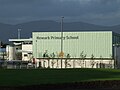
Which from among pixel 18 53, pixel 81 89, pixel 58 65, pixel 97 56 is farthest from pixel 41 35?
pixel 81 89

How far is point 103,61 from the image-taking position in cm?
10219

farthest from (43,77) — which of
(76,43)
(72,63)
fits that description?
(76,43)

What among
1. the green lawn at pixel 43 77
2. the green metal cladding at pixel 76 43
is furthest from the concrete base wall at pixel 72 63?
the green lawn at pixel 43 77

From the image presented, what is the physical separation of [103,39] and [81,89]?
2945 inches

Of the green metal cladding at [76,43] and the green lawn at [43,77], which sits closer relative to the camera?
the green lawn at [43,77]

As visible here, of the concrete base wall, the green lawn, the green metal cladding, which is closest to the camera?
the green lawn

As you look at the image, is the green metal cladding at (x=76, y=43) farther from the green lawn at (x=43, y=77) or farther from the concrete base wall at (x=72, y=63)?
the green lawn at (x=43, y=77)

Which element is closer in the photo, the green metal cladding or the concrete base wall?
the concrete base wall

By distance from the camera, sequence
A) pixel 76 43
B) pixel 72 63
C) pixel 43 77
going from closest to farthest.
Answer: pixel 43 77 < pixel 72 63 < pixel 76 43

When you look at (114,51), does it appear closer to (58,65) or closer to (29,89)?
(58,65)

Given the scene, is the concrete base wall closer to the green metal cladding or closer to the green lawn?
the green metal cladding

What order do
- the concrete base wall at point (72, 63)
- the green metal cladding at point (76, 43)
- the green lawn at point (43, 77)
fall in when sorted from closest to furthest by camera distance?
the green lawn at point (43, 77)
the concrete base wall at point (72, 63)
the green metal cladding at point (76, 43)

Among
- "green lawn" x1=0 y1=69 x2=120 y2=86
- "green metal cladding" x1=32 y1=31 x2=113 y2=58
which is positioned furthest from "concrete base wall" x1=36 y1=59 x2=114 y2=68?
"green lawn" x1=0 y1=69 x2=120 y2=86

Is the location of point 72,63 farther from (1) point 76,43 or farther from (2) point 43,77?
(2) point 43,77
